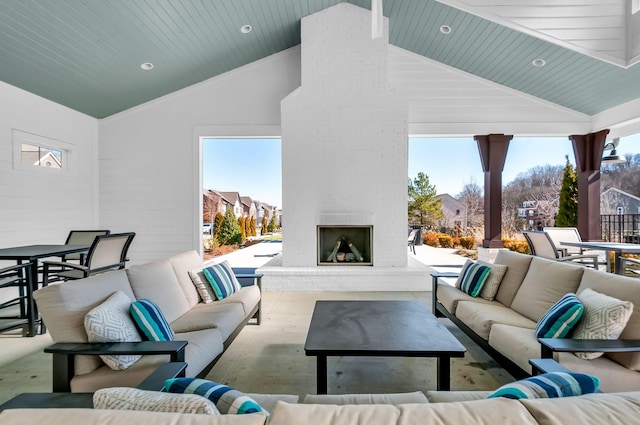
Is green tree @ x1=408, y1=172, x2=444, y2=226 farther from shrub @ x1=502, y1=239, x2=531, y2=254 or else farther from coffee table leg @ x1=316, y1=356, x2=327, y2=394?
coffee table leg @ x1=316, y1=356, x2=327, y2=394

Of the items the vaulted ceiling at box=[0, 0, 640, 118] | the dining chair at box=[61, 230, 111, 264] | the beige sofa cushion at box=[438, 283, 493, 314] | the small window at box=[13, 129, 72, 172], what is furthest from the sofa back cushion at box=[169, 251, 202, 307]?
the small window at box=[13, 129, 72, 172]

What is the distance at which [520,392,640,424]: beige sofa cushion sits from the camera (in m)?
0.71

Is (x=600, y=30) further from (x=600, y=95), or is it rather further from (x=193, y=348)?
(x=193, y=348)

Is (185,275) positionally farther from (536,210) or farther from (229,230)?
(536,210)

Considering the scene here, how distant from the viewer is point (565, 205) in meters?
6.56

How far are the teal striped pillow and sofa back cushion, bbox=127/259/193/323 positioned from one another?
259 cm

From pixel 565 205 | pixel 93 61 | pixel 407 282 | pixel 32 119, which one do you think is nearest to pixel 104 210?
pixel 32 119

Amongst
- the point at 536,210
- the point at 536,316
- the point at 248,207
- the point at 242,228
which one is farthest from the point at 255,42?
the point at 536,210

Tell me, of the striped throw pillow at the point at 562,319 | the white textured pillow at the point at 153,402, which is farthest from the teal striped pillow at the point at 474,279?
the white textured pillow at the point at 153,402

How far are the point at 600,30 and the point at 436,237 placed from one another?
18.9 feet

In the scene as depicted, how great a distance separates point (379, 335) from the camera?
85.0 inches

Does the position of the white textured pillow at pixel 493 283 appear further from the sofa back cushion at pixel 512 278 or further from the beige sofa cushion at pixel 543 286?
the beige sofa cushion at pixel 543 286

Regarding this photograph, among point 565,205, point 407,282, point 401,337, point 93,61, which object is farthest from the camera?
point 565,205

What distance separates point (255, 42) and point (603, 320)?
5353mm
